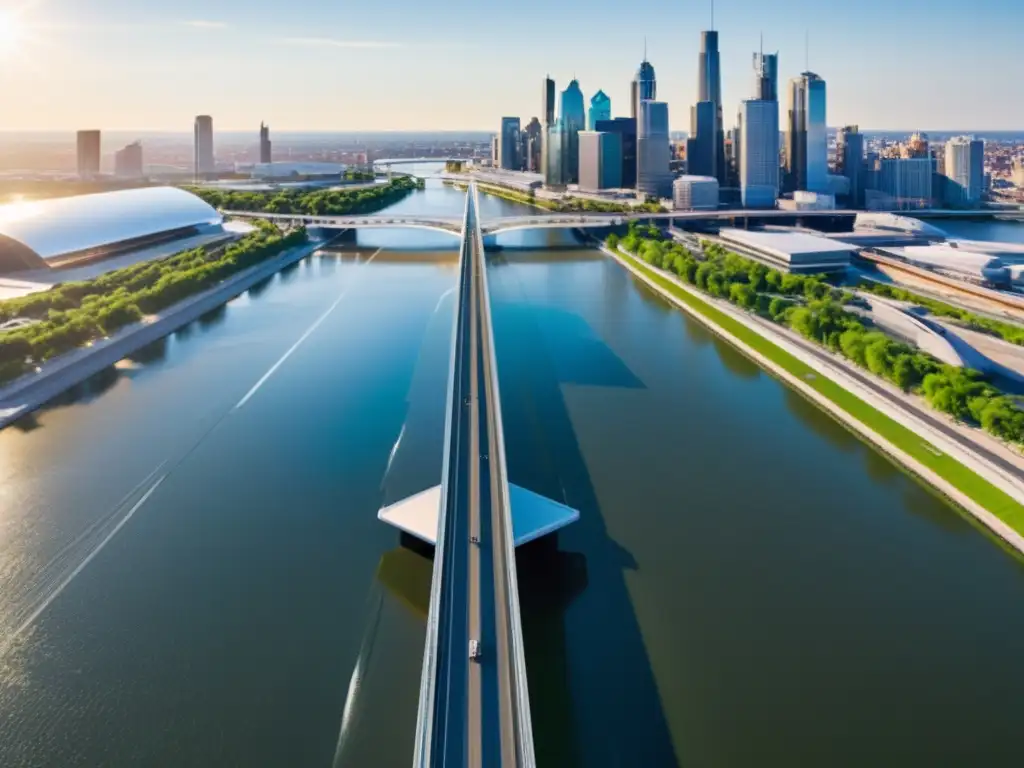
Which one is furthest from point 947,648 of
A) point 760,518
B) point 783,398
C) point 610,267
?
point 610,267

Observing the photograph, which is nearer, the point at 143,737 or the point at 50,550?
the point at 143,737

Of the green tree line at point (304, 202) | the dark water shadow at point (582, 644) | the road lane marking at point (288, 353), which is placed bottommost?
the dark water shadow at point (582, 644)

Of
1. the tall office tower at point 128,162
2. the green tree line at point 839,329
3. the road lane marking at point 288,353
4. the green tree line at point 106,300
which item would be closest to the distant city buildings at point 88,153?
the tall office tower at point 128,162

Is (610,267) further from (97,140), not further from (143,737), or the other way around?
(97,140)

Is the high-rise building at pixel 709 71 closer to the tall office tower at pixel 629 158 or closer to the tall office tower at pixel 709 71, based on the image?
the tall office tower at pixel 709 71

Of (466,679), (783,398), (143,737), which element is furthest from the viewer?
(783,398)

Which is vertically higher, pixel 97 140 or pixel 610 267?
pixel 97 140

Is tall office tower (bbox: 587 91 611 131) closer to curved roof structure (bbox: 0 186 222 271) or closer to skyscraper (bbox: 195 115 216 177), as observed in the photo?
skyscraper (bbox: 195 115 216 177)
